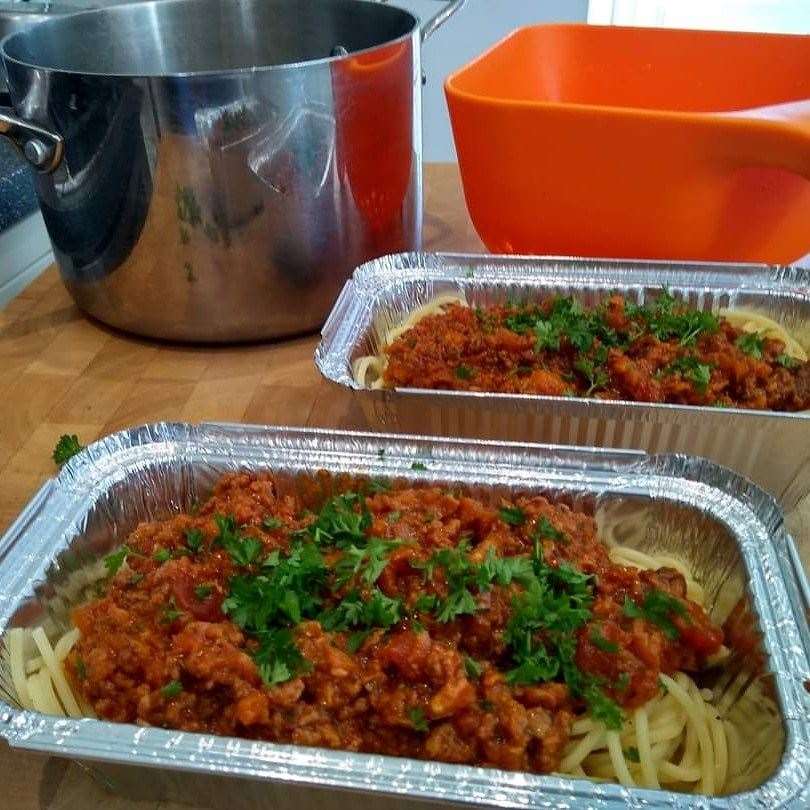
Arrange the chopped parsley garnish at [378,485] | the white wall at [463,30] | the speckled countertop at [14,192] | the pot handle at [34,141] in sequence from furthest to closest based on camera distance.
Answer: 1. the white wall at [463,30]
2. the speckled countertop at [14,192]
3. the pot handle at [34,141]
4. the chopped parsley garnish at [378,485]

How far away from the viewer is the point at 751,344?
1.98 m

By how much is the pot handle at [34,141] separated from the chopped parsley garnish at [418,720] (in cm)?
153

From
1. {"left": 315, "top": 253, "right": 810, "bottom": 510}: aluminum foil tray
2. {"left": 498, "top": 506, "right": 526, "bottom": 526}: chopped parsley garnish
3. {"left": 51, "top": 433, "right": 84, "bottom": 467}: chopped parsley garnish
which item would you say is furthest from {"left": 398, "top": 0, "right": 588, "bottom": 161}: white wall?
{"left": 498, "top": 506, "right": 526, "bottom": 526}: chopped parsley garnish

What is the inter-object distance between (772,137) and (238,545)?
4.67ft

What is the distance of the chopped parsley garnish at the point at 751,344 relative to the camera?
1953mm

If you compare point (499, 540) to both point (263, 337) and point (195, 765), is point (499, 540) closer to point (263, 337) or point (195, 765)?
point (195, 765)

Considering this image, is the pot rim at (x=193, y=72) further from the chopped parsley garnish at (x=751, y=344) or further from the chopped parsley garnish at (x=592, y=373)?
the chopped parsley garnish at (x=751, y=344)

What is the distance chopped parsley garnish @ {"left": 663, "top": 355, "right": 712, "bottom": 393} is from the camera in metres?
1.86

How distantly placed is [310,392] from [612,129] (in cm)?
98

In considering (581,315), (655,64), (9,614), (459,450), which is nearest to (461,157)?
(581,315)

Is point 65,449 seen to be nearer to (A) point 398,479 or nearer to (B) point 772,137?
(A) point 398,479

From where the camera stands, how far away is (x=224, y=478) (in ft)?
5.45

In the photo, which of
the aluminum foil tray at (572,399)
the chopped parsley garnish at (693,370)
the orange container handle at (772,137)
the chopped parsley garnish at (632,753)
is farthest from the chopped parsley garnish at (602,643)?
the orange container handle at (772,137)

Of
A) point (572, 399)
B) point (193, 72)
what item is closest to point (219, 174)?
point (193, 72)
